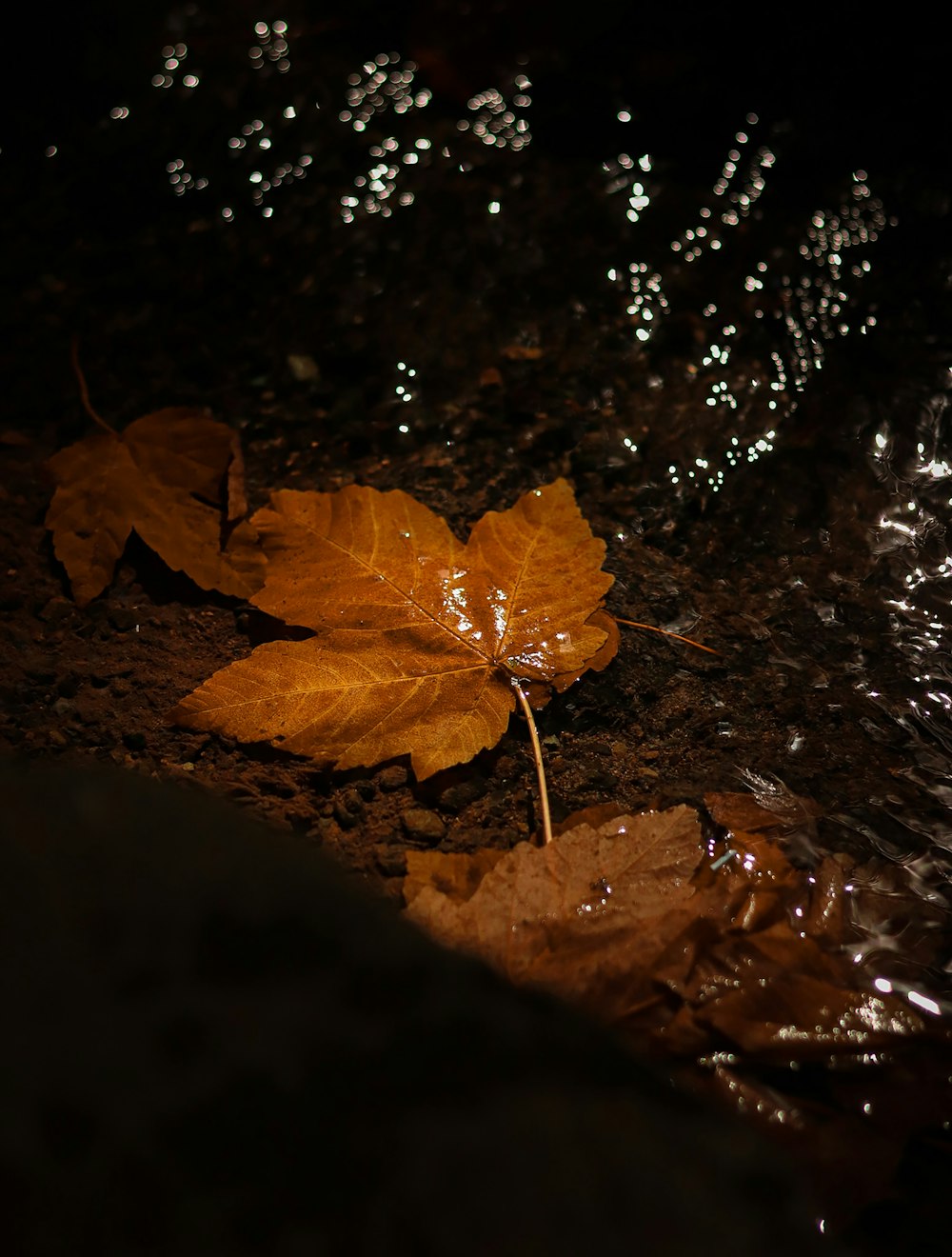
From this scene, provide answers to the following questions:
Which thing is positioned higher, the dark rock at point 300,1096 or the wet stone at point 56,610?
the dark rock at point 300,1096

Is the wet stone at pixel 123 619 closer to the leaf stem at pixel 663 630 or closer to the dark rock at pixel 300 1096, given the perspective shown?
the dark rock at pixel 300 1096

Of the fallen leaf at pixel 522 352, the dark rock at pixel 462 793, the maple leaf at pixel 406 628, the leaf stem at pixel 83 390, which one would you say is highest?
the fallen leaf at pixel 522 352

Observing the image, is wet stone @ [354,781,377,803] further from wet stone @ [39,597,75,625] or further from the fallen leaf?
the fallen leaf

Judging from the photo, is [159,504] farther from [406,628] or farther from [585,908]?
[585,908]

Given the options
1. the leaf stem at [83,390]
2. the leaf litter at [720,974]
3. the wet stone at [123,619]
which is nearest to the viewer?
the leaf litter at [720,974]

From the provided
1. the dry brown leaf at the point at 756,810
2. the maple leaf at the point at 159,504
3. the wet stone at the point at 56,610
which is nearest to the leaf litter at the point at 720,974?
the dry brown leaf at the point at 756,810

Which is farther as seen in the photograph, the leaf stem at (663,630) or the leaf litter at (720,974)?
the leaf stem at (663,630)

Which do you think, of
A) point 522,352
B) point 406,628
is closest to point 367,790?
point 406,628
